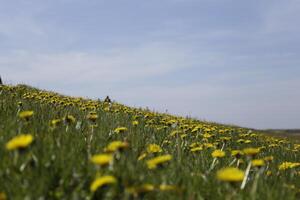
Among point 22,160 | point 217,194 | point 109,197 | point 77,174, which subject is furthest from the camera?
point 217,194

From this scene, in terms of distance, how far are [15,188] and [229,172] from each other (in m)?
1.44

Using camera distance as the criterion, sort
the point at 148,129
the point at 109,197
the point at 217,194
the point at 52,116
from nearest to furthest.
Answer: the point at 109,197 → the point at 217,194 → the point at 52,116 → the point at 148,129

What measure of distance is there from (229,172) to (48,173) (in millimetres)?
1329

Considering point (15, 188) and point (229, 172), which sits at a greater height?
point (229, 172)

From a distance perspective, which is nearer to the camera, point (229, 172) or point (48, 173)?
point (229, 172)

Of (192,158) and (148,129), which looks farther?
(148,129)

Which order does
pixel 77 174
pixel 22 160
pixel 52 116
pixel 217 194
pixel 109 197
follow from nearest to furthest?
1. pixel 109 197
2. pixel 77 174
3. pixel 22 160
4. pixel 217 194
5. pixel 52 116

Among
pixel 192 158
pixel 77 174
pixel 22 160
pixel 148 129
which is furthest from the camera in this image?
pixel 148 129

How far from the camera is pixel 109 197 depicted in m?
2.99

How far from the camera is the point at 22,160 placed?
3598mm

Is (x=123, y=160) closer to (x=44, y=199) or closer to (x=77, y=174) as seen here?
(x=77, y=174)

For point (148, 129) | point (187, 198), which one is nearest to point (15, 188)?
point (187, 198)

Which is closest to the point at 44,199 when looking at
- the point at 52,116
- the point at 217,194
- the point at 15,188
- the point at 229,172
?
the point at 15,188

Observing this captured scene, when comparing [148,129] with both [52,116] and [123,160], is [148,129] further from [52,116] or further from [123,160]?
[123,160]
